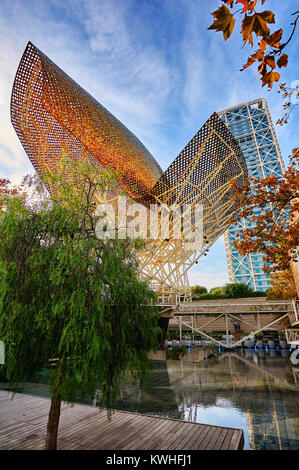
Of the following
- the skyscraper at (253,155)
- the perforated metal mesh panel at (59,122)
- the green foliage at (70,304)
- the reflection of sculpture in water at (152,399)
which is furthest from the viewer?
the skyscraper at (253,155)

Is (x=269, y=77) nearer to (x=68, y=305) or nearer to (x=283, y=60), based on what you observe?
(x=283, y=60)

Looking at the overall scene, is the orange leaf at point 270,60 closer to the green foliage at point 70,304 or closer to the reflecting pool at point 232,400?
the green foliage at point 70,304

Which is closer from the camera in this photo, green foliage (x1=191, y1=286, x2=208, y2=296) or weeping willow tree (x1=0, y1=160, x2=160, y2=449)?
weeping willow tree (x1=0, y1=160, x2=160, y2=449)

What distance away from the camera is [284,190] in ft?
19.0

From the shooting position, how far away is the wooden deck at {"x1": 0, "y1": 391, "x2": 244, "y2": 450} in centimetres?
409

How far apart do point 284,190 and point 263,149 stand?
93.6m

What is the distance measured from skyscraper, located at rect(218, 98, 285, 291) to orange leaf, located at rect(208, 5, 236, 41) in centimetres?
8083

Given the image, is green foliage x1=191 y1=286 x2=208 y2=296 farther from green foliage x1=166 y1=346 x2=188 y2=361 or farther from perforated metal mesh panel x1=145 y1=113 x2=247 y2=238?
perforated metal mesh panel x1=145 y1=113 x2=247 y2=238

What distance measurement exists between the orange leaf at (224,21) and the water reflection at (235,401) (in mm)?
5861

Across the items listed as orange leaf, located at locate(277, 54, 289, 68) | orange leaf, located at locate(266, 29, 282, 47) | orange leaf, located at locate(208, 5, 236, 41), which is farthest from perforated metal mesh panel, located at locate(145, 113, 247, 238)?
orange leaf, located at locate(208, 5, 236, 41)

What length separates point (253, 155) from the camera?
8819 centimetres

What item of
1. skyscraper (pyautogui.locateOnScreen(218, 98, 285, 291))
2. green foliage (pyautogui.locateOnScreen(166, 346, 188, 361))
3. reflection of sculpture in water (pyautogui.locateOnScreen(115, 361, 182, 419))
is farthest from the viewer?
skyscraper (pyautogui.locateOnScreen(218, 98, 285, 291))

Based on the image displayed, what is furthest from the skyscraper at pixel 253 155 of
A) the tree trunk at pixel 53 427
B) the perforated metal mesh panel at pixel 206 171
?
the tree trunk at pixel 53 427

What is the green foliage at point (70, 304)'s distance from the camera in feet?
11.0
